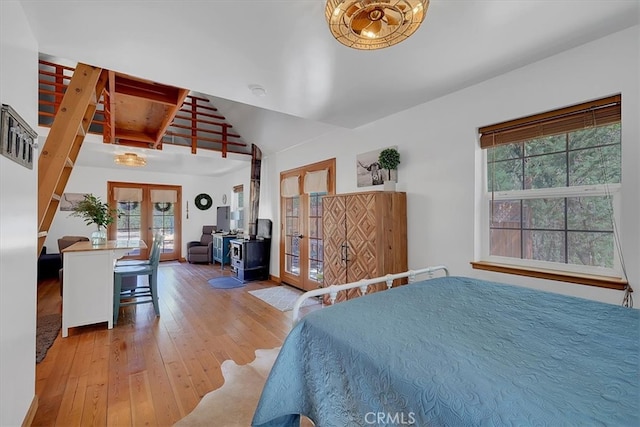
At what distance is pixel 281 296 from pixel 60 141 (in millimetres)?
3258

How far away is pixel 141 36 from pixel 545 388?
2.68m

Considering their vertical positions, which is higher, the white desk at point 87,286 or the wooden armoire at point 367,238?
the wooden armoire at point 367,238

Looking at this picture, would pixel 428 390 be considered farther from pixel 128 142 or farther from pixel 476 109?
pixel 128 142

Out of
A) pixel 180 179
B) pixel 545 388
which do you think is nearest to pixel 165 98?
pixel 545 388

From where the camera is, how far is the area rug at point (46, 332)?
2.62 meters

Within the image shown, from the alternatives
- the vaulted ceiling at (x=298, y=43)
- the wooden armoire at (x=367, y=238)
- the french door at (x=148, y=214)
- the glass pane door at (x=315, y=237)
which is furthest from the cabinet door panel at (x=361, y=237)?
the french door at (x=148, y=214)

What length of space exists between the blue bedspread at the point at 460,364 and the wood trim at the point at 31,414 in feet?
4.87

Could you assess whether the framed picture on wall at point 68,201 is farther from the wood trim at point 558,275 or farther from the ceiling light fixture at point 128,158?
the wood trim at point 558,275

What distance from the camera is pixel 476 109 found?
8.29 ft

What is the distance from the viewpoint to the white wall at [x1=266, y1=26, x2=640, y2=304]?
178cm

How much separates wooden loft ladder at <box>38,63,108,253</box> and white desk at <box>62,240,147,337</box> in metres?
0.85

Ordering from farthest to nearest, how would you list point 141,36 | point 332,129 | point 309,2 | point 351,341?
point 332,129 < point 141,36 < point 309,2 < point 351,341

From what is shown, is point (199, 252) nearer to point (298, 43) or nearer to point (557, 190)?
point (298, 43)
